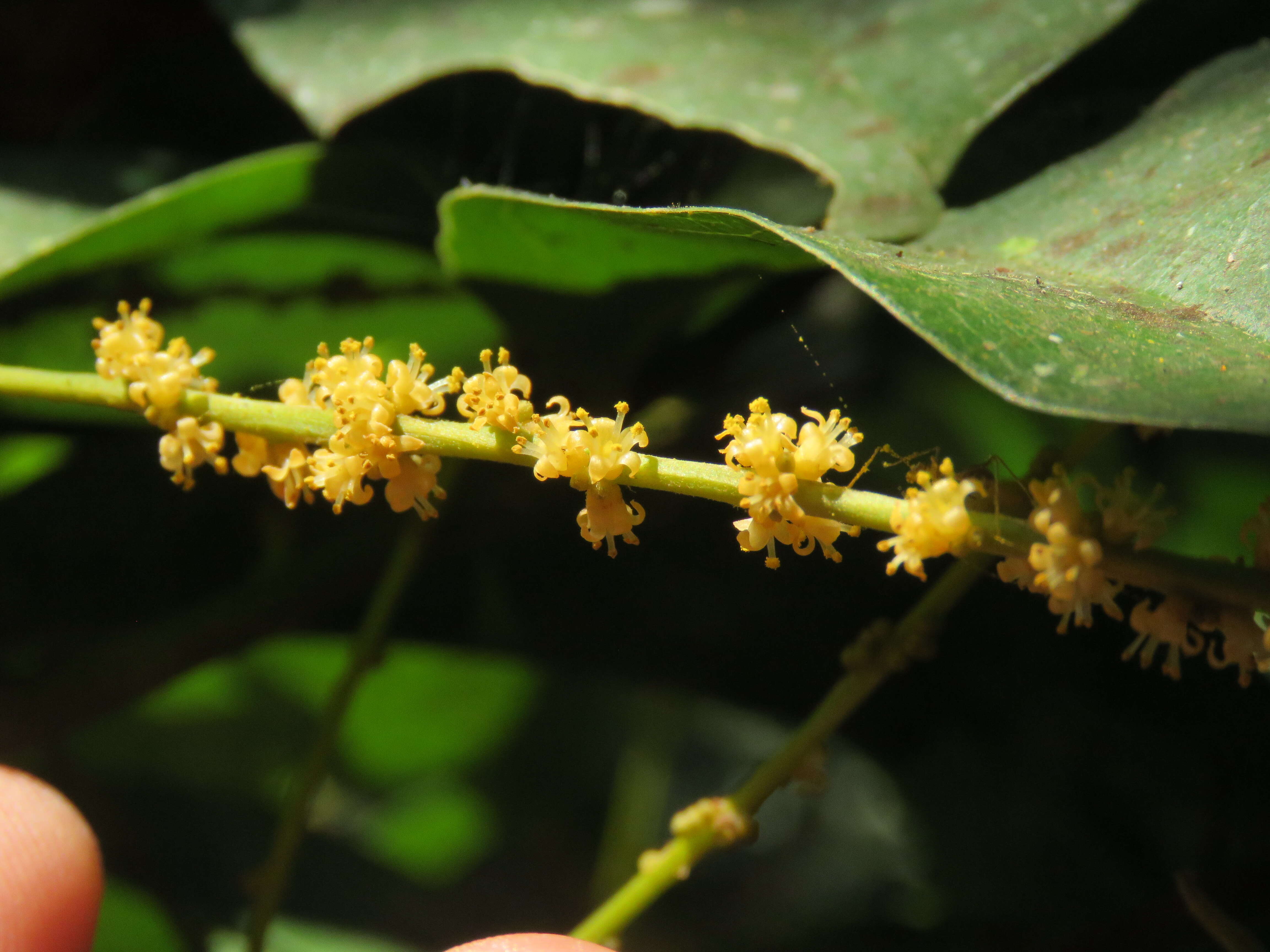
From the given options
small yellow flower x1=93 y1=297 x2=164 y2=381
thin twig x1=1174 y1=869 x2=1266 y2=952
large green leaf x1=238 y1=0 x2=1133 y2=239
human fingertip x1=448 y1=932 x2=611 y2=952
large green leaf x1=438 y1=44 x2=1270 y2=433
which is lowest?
human fingertip x1=448 y1=932 x2=611 y2=952

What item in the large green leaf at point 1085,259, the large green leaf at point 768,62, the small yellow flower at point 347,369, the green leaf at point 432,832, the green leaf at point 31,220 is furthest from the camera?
the green leaf at point 432,832

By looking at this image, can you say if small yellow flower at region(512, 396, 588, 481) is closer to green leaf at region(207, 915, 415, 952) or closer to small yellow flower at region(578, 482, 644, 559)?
small yellow flower at region(578, 482, 644, 559)

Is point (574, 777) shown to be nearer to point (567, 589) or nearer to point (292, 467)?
point (567, 589)

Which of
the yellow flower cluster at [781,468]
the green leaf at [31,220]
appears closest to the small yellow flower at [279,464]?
the yellow flower cluster at [781,468]

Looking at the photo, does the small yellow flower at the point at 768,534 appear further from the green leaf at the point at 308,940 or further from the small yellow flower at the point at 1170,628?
the green leaf at the point at 308,940

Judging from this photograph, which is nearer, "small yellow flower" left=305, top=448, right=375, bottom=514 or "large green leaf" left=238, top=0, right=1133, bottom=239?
"small yellow flower" left=305, top=448, right=375, bottom=514

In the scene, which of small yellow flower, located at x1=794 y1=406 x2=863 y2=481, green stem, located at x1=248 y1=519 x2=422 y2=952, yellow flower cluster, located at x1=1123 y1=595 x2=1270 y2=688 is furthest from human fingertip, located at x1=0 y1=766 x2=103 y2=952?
yellow flower cluster, located at x1=1123 y1=595 x2=1270 y2=688

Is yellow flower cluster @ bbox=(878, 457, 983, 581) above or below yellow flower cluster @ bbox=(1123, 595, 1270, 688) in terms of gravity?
above
